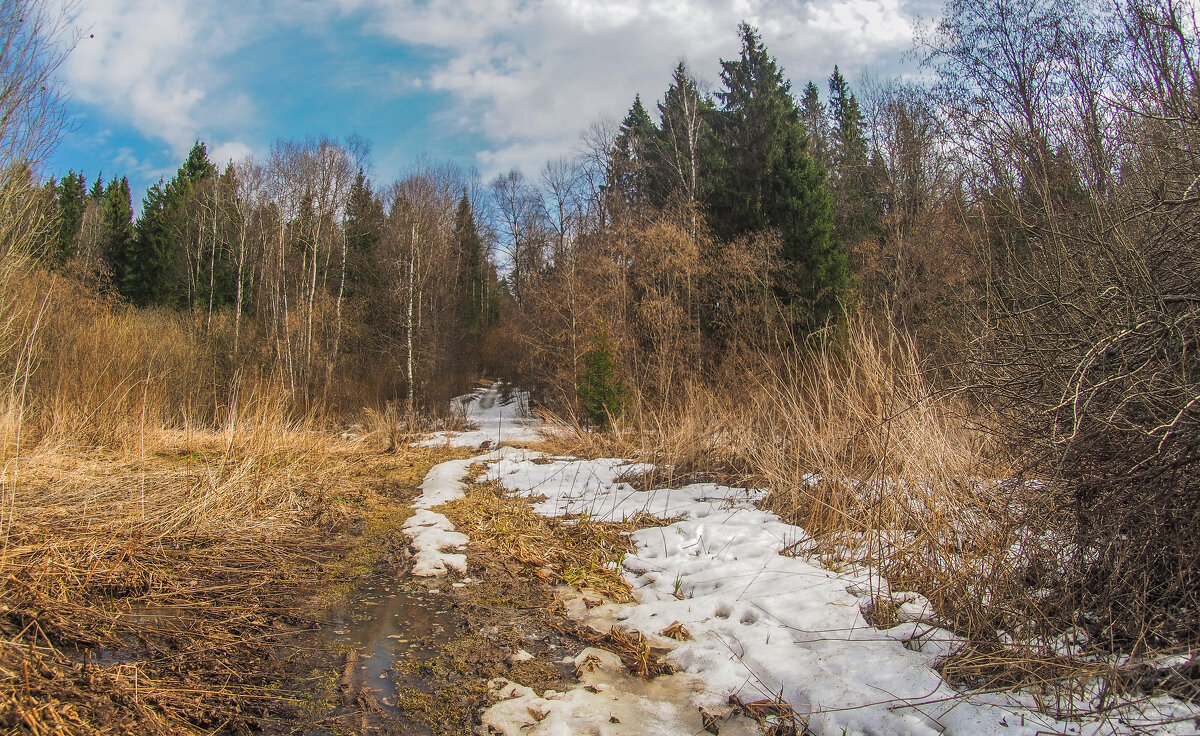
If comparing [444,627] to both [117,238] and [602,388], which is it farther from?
[117,238]

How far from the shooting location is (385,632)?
3.21 meters

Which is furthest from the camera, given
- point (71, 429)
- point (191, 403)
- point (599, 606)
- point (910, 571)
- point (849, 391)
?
point (191, 403)

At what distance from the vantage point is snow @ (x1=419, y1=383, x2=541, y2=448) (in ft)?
43.1

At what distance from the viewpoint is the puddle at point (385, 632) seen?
2646 millimetres

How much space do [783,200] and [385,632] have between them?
18.9 meters

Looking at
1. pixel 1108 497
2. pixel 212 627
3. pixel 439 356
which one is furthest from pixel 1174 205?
pixel 439 356

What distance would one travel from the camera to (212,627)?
9.38 feet

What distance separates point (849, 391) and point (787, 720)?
266 centimetres

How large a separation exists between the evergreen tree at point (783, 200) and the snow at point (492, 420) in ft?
27.5

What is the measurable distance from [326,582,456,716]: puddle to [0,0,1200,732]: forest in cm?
117

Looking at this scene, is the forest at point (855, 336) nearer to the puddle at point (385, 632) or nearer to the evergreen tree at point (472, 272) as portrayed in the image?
the puddle at point (385, 632)

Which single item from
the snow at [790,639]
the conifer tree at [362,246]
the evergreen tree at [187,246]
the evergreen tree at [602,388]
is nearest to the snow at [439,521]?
the snow at [790,639]

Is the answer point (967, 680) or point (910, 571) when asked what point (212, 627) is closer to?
point (967, 680)

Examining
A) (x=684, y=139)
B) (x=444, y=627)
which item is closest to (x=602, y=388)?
(x=444, y=627)
